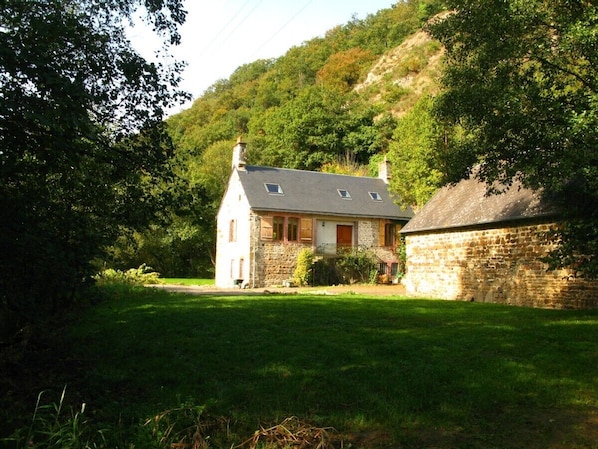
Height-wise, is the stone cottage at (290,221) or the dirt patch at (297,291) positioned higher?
the stone cottage at (290,221)

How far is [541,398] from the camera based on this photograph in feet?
15.7

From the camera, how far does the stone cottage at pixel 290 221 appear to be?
2680cm

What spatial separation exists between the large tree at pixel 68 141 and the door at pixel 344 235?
22.5 metres

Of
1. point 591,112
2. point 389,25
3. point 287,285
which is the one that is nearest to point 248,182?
point 287,285

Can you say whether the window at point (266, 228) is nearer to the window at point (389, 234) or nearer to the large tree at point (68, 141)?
the window at point (389, 234)

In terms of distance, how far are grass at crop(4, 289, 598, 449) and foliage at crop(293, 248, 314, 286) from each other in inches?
667

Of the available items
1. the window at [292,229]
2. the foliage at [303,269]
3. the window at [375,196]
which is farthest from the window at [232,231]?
the window at [375,196]

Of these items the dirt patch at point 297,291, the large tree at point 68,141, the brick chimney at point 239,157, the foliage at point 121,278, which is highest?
the brick chimney at point 239,157

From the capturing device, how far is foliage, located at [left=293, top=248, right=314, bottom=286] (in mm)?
26547

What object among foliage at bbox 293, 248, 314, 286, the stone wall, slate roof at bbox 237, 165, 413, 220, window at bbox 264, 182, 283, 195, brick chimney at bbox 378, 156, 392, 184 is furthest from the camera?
brick chimney at bbox 378, 156, 392, 184

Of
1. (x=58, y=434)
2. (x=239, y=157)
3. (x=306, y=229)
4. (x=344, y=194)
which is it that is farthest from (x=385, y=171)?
(x=58, y=434)

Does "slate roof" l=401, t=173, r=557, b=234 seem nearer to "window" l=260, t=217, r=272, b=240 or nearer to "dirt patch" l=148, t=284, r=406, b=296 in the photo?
"dirt patch" l=148, t=284, r=406, b=296

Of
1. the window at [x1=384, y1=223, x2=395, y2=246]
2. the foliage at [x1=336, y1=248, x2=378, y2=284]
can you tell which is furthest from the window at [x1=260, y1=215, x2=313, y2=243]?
the window at [x1=384, y1=223, x2=395, y2=246]

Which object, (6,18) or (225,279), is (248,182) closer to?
(225,279)
